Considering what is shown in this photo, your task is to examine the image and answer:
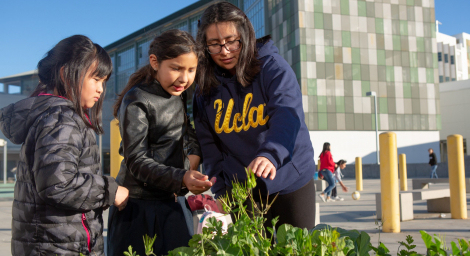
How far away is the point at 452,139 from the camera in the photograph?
7.73 meters

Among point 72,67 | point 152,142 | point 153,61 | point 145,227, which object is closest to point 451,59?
point 153,61

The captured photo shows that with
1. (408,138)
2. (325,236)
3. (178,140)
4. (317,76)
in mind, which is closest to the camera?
(325,236)

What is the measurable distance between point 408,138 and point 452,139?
36.3 m

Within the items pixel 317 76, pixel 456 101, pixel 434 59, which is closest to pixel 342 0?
pixel 317 76

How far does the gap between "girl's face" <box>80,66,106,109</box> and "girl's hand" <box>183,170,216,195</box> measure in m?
0.57

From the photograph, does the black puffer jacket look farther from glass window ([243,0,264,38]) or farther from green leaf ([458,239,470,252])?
glass window ([243,0,264,38])

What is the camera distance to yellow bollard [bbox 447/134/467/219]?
7723 millimetres

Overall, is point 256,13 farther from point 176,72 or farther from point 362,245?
point 362,245

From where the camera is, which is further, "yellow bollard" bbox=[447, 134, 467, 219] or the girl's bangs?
"yellow bollard" bbox=[447, 134, 467, 219]

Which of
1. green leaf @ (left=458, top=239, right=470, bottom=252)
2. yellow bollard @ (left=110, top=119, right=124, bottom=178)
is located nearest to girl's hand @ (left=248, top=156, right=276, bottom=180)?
green leaf @ (left=458, top=239, right=470, bottom=252)

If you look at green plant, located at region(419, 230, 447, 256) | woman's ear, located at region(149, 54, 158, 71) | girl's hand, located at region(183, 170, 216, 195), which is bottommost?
green plant, located at region(419, 230, 447, 256)

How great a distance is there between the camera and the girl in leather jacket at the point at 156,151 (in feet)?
6.31

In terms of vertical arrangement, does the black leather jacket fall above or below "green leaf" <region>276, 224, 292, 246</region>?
above

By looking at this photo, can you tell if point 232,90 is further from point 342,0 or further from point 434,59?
point 434,59
